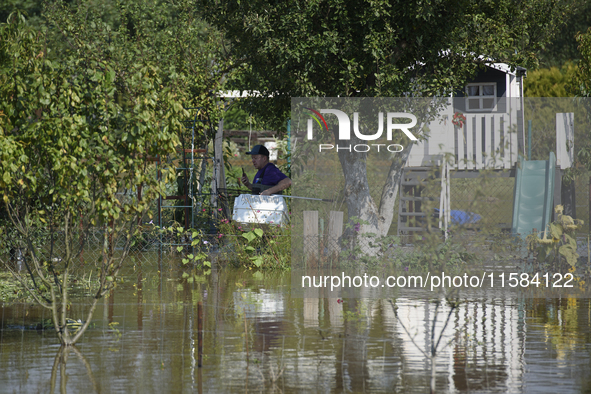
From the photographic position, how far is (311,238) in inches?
429

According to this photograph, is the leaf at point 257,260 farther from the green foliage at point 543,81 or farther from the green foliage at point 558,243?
the green foliage at point 543,81

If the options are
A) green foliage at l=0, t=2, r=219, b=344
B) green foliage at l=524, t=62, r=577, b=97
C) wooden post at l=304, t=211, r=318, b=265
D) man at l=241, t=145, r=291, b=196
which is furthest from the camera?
green foliage at l=524, t=62, r=577, b=97

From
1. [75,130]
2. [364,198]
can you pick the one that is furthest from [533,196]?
[75,130]

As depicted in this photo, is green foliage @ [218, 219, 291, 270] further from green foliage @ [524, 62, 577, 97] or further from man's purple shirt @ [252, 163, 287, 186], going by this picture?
green foliage @ [524, 62, 577, 97]

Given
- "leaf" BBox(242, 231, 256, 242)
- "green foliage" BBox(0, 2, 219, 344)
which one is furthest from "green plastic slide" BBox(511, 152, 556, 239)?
"green foliage" BBox(0, 2, 219, 344)

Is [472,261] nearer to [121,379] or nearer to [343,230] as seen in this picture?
[343,230]

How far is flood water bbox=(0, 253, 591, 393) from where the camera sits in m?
5.73

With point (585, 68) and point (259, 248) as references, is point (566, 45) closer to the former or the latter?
point (585, 68)

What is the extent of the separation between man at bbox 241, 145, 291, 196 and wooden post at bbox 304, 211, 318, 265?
56.1 inches

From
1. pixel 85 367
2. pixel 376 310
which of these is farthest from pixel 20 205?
pixel 376 310

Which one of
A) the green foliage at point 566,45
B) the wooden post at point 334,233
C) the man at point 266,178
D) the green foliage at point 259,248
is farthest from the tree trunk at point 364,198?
the green foliage at point 566,45

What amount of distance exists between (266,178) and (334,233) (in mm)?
2200

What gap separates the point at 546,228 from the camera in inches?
420

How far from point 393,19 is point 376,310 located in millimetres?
4310
